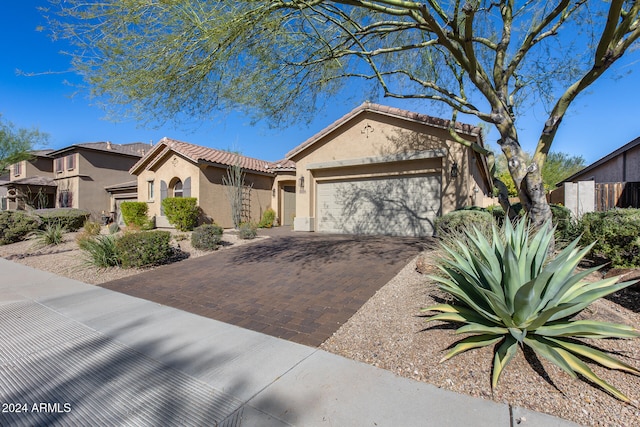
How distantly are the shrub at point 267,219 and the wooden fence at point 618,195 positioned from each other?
1502 centimetres

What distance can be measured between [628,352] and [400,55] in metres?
9.57

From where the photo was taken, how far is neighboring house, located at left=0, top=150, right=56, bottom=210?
84.0 ft

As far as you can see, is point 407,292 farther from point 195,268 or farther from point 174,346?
point 195,268

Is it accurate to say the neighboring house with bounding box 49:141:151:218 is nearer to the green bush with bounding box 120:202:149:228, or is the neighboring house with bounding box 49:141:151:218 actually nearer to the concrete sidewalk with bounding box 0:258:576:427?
the green bush with bounding box 120:202:149:228

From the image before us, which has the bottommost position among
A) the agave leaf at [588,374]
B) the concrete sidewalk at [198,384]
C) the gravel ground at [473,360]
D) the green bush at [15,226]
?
the concrete sidewalk at [198,384]

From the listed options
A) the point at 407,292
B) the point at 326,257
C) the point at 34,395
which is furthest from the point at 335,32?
the point at 34,395

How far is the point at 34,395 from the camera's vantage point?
2.78m

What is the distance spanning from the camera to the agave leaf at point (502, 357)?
2.63m

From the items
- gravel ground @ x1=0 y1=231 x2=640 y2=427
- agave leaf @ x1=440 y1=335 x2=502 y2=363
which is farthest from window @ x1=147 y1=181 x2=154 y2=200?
agave leaf @ x1=440 y1=335 x2=502 y2=363

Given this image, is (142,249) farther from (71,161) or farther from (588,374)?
(71,161)

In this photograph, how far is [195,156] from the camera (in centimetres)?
1536

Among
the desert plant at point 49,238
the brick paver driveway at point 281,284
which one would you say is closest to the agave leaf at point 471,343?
the brick paver driveway at point 281,284

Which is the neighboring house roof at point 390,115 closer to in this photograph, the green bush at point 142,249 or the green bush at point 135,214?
the green bush at point 142,249

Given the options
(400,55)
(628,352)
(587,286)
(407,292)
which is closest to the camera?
(628,352)
